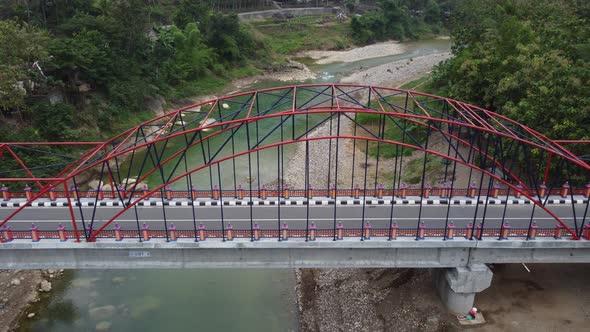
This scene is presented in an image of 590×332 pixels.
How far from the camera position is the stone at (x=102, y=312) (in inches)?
955

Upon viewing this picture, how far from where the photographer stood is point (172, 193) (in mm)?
25312

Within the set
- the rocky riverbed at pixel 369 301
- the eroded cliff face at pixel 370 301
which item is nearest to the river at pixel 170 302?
the rocky riverbed at pixel 369 301

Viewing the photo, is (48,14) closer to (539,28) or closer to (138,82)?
(138,82)

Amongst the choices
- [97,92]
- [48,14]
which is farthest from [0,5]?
[97,92]

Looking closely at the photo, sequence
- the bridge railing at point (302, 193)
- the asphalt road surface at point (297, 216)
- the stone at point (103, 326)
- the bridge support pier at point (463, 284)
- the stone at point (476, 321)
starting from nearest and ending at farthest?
the bridge support pier at point (463, 284)
the stone at point (476, 321)
the asphalt road surface at point (297, 216)
the stone at point (103, 326)
the bridge railing at point (302, 193)

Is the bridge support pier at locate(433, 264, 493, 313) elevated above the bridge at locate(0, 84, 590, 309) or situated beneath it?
situated beneath

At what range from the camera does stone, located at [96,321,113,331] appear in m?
23.6

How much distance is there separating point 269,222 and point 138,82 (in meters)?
34.2

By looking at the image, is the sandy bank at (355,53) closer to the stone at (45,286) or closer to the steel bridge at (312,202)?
the steel bridge at (312,202)

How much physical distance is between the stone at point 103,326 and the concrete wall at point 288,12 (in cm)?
7933

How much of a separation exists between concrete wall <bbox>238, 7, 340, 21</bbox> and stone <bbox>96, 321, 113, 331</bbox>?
79.3 m

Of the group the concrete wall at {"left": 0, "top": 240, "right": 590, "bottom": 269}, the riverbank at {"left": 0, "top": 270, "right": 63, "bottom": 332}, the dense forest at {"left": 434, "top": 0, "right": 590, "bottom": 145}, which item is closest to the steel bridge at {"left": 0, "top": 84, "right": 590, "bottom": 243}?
the concrete wall at {"left": 0, "top": 240, "right": 590, "bottom": 269}

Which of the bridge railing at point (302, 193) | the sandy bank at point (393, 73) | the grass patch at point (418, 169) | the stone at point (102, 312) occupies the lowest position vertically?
the stone at point (102, 312)

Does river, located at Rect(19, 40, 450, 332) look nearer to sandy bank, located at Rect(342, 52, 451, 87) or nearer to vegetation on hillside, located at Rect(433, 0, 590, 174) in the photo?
vegetation on hillside, located at Rect(433, 0, 590, 174)
